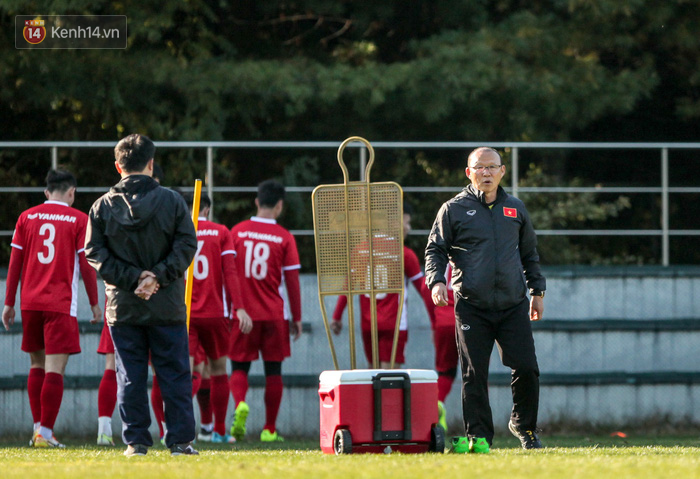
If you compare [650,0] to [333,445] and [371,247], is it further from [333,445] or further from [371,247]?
[333,445]

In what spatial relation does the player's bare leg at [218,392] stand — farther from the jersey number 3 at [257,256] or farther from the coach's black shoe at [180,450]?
the coach's black shoe at [180,450]

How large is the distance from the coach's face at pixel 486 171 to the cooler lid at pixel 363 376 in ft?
3.90

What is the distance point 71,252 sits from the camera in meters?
8.30

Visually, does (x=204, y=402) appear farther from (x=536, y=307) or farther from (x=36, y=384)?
(x=536, y=307)

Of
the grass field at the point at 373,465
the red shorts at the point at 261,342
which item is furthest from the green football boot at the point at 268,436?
the grass field at the point at 373,465

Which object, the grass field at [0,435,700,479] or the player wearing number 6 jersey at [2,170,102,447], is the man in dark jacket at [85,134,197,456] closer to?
the grass field at [0,435,700,479]

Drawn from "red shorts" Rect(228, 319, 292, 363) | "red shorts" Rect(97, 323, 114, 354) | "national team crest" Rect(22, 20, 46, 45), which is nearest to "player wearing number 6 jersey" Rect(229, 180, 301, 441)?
"red shorts" Rect(228, 319, 292, 363)

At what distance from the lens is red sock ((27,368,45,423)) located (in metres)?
8.23

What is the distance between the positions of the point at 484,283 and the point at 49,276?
3488 mm

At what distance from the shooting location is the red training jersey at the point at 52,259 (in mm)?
8203

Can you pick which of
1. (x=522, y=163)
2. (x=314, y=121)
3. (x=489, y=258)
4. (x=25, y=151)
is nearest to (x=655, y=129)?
(x=522, y=163)

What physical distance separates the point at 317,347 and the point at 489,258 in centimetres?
446

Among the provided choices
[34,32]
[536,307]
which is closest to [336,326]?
[536,307]

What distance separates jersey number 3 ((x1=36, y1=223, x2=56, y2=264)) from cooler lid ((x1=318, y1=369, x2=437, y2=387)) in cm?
286
